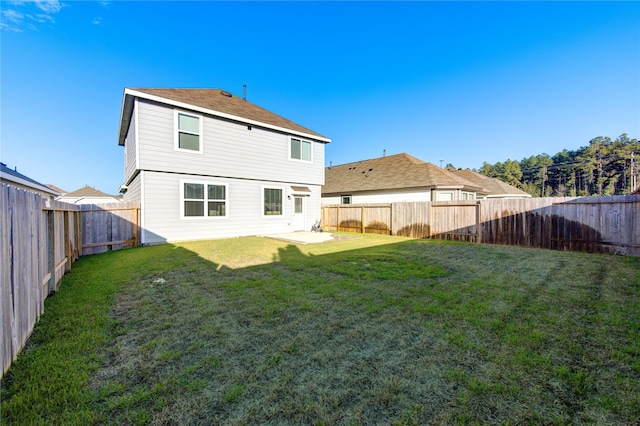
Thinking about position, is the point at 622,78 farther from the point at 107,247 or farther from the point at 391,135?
the point at 107,247

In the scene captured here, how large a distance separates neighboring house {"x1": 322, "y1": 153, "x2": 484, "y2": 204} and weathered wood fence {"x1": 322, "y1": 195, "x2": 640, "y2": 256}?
4716 millimetres

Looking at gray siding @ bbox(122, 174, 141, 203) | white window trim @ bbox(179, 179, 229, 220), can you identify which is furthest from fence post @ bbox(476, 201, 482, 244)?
gray siding @ bbox(122, 174, 141, 203)

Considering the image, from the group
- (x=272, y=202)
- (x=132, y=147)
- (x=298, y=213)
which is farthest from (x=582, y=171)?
(x=132, y=147)

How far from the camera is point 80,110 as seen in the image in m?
17.2

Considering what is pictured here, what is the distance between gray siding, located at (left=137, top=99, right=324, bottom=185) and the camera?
935cm

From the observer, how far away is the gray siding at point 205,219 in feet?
31.0

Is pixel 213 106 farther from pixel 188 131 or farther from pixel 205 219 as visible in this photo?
pixel 205 219

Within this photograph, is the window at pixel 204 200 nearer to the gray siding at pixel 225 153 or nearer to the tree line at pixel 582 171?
the gray siding at pixel 225 153

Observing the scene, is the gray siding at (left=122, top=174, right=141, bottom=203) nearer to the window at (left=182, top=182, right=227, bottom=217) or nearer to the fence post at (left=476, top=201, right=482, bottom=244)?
the window at (left=182, top=182, right=227, bottom=217)

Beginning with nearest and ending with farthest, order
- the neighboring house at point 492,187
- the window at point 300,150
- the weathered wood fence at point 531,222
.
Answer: the weathered wood fence at point 531,222
the window at point 300,150
the neighboring house at point 492,187

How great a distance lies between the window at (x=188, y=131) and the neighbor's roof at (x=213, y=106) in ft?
1.30

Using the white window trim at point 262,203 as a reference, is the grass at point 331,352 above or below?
below

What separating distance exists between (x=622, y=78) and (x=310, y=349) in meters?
21.2

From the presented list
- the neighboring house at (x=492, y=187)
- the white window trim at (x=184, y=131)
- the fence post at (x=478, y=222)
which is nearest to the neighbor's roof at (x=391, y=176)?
the fence post at (x=478, y=222)
